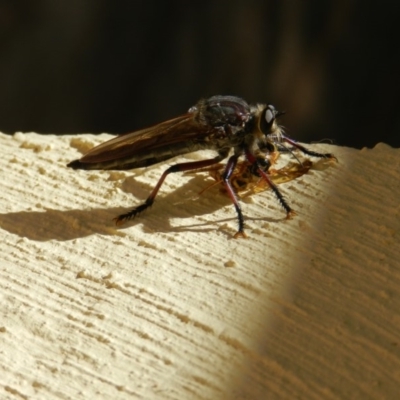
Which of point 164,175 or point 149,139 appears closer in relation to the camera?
point 164,175

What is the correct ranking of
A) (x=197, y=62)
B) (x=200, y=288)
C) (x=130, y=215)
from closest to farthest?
(x=200, y=288) → (x=130, y=215) → (x=197, y=62)

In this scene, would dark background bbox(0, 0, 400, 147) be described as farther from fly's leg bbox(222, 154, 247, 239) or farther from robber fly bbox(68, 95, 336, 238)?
fly's leg bbox(222, 154, 247, 239)

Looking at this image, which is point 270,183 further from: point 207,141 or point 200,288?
point 200,288

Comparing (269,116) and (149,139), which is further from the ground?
(269,116)

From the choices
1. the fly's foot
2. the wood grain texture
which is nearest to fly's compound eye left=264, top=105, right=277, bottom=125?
the wood grain texture

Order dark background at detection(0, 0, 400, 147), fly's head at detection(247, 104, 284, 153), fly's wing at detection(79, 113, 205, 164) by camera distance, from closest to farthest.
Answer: fly's wing at detection(79, 113, 205, 164), fly's head at detection(247, 104, 284, 153), dark background at detection(0, 0, 400, 147)

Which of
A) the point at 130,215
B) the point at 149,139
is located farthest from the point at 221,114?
the point at 130,215

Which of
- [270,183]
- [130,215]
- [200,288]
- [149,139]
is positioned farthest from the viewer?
[149,139]

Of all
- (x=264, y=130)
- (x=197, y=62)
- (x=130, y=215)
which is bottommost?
(x=197, y=62)
